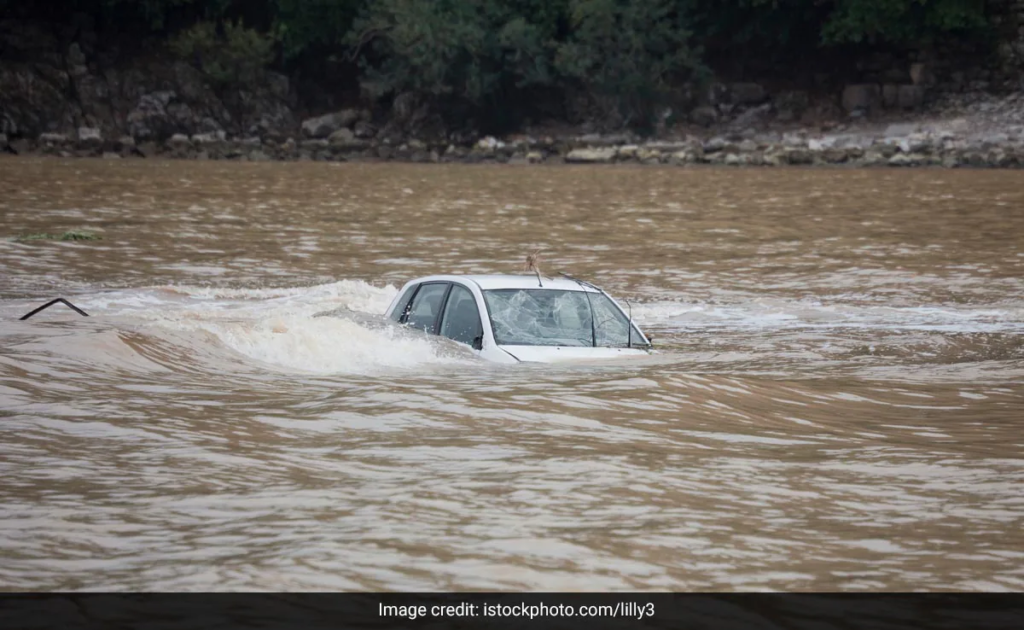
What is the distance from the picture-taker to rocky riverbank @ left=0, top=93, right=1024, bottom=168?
216 ft

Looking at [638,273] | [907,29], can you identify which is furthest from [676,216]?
[907,29]

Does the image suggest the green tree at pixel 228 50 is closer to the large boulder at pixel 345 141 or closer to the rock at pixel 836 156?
the large boulder at pixel 345 141

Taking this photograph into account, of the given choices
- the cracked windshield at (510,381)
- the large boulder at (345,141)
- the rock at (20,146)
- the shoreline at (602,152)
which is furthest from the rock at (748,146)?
the rock at (20,146)

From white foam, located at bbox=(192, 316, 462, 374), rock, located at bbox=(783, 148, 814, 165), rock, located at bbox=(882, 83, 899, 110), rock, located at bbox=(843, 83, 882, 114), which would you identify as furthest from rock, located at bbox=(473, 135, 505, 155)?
white foam, located at bbox=(192, 316, 462, 374)

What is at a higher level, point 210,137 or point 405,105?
point 405,105

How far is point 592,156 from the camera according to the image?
6912 centimetres

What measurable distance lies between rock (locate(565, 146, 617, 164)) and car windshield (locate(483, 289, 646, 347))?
185ft

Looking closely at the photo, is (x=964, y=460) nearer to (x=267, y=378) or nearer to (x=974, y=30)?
(x=267, y=378)

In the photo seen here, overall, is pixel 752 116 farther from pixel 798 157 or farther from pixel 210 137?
pixel 210 137

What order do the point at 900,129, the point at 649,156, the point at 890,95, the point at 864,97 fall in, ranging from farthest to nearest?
the point at 864,97 < the point at 890,95 < the point at 900,129 < the point at 649,156

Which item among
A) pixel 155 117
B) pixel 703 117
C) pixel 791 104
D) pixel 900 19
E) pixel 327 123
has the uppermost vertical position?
pixel 900 19
